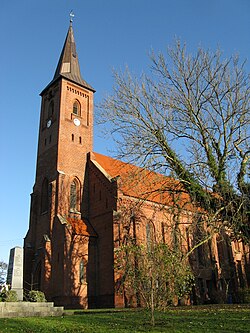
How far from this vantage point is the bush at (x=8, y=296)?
691 inches

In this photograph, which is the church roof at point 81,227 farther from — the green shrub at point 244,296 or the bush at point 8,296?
the green shrub at point 244,296

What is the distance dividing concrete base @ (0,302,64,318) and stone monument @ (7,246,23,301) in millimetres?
1952

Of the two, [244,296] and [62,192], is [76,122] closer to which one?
[62,192]

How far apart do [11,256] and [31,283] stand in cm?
859

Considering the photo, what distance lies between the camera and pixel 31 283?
27.5 metres

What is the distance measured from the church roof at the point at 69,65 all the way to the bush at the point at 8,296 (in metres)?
21.5

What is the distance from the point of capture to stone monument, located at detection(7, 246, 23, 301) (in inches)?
751

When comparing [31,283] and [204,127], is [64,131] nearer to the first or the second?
[31,283]

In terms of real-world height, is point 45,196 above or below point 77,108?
below

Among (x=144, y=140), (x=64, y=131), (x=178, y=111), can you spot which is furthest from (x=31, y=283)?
(x=178, y=111)

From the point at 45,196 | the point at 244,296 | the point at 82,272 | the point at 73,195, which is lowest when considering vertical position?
the point at 244,296

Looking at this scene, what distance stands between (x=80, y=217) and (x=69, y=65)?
1646 cm

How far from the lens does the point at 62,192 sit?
28359 mm

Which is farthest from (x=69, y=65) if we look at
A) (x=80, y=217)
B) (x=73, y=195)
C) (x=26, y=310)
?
(x=26, y=310)
